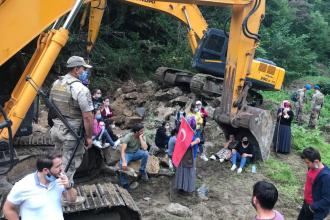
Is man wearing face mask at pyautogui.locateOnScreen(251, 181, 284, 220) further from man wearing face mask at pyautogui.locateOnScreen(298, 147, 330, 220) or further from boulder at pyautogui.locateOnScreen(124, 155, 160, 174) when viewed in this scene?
boulder at pyautogui.locateOnScreen(124, 155, 160, 174)

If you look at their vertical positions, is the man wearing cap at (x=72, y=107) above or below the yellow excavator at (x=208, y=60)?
below

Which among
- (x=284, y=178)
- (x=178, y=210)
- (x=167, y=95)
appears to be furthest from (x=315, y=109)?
(x=178, y=210)

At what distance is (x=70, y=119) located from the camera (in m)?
5.93

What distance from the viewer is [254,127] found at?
1047 centimetres

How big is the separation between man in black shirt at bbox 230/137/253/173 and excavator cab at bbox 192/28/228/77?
5313 mm

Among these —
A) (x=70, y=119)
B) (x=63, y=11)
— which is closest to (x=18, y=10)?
(x=63, y=11)

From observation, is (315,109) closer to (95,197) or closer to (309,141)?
(309,141)

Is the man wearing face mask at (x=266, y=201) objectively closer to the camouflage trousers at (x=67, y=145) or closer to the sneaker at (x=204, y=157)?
the camouflage trousers at (x=67, y=145)

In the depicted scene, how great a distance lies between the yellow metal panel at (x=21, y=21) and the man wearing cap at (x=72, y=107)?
571 millimetres

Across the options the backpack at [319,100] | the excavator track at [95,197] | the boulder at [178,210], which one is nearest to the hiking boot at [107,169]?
the boulder at [178,210]

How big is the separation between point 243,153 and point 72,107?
5.38 metres

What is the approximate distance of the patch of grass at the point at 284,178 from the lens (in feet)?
30.6

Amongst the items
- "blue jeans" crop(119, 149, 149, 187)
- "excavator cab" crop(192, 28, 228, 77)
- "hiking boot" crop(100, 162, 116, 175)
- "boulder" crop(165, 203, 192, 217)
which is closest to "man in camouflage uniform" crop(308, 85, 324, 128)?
"excavator cab" crop(192, 28, 228, 77)

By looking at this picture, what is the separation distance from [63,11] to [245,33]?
5189 millimetres
